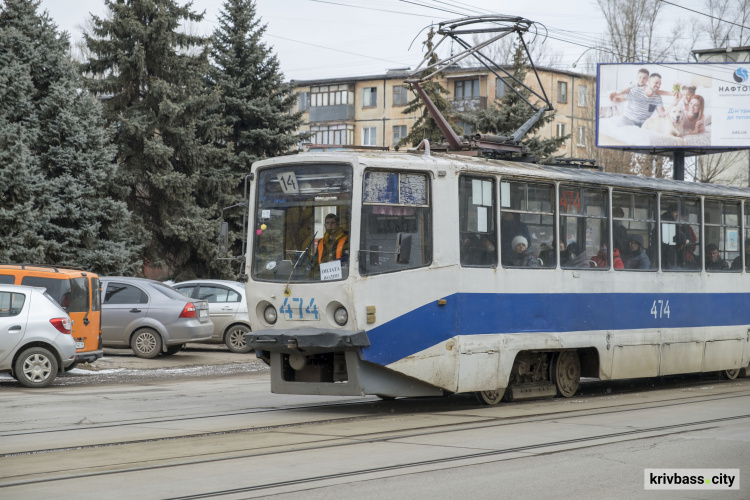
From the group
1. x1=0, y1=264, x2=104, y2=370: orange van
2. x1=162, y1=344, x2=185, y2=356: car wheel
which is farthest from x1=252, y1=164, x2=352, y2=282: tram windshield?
x1=162, y1=344, x2=185, y2=356: car wheel

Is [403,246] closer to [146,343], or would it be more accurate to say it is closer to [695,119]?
[146,343]

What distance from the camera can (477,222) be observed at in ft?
42.1

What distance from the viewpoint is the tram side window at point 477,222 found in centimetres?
1259

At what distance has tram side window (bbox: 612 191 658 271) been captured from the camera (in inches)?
590

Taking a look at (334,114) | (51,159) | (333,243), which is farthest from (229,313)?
(334,114)

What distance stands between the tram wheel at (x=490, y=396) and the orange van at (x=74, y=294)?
296 inches

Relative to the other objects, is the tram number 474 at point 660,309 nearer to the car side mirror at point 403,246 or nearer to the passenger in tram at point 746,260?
the passenger in tram at point 746,260

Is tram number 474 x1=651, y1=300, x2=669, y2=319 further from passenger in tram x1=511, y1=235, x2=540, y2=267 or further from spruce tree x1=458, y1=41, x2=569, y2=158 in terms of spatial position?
spruce tree x1=458, y1=41, x2=569, y2=158

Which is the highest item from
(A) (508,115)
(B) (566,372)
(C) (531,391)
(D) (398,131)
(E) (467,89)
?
(E) (467,89)

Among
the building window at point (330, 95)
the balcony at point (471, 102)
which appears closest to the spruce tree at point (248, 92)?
the balcony at point (471, 102)

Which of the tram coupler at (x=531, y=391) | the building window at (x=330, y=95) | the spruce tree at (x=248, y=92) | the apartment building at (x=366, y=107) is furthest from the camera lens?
the building window at (x=330, y=95)

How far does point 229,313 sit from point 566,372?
11.5 m

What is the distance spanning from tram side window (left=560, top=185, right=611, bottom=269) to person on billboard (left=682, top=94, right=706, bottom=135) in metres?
25.4

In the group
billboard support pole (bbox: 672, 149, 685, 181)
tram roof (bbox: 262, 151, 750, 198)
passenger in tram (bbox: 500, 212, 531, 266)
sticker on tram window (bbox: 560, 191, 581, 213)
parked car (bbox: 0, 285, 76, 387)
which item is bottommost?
parked car (bbox: 0, 285, 76, 387)
